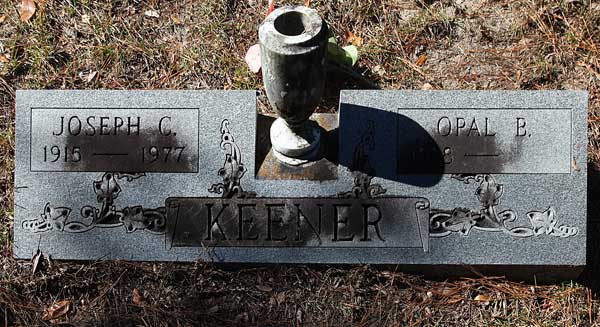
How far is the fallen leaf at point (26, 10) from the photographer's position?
501cm

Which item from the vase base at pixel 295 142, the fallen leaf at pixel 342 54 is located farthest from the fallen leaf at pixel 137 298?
the fallen leaf at pixel 342 54

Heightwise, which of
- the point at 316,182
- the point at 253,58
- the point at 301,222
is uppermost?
the point at 253,58

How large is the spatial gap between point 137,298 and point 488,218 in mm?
1961

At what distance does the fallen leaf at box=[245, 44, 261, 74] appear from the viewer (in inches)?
191

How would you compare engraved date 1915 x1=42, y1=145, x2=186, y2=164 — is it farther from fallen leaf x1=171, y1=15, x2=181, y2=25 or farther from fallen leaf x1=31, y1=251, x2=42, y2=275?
fallen leaf x1=171, y1=15, x2=181, y2=25

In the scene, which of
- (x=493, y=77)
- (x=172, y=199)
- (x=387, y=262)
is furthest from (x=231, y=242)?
(x=493, y=77)

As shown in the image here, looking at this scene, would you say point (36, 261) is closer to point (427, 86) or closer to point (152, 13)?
point (152, 13)

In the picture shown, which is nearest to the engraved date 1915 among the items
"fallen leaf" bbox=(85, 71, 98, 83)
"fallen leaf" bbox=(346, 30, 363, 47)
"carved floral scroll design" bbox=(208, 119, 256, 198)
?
"carved floral scroll design" bbox=(208, 119, 256, 198)

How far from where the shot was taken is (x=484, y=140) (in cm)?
427

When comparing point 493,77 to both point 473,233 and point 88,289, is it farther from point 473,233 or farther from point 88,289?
point 88,289

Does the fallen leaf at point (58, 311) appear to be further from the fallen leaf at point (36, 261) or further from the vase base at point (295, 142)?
the vase base at point (295, 142)

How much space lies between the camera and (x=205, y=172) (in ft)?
14.1

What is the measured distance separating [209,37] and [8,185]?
4.83 feet

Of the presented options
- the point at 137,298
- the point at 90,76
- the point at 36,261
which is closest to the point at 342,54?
the point at 90,76
